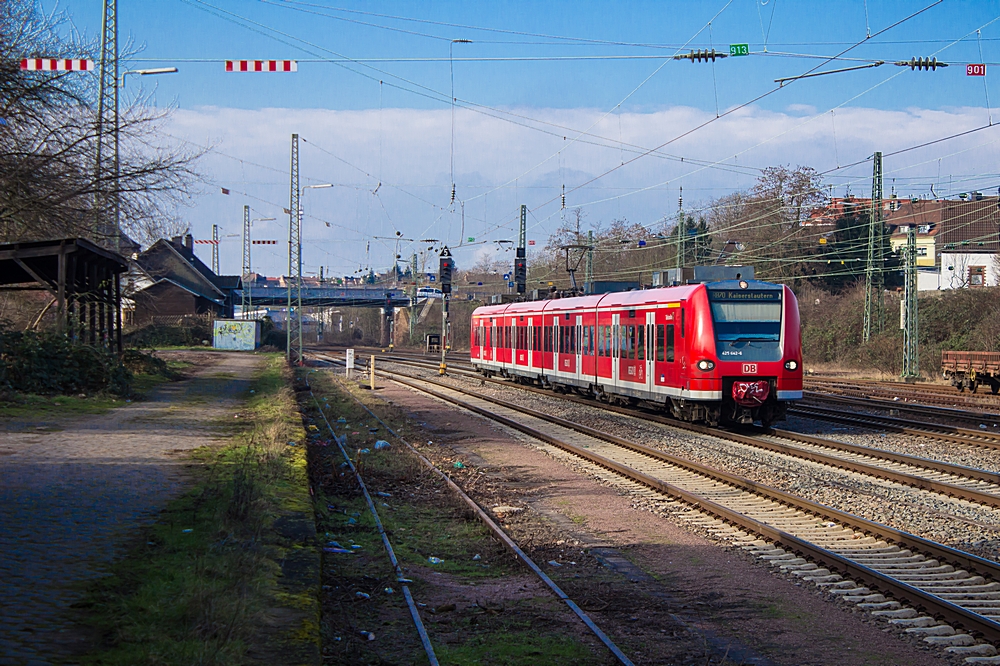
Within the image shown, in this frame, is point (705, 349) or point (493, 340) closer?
point (705, 349)

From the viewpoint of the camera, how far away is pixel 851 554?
345 inches

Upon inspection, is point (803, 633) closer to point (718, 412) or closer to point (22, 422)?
point (718, 412)

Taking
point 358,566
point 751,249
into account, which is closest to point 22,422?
point 358,566

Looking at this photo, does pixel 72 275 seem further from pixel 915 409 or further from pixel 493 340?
pixel 915 409

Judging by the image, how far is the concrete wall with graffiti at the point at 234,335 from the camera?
58531 millimetres

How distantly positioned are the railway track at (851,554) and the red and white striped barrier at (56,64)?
12.5 meters

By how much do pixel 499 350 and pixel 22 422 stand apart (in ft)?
76.2

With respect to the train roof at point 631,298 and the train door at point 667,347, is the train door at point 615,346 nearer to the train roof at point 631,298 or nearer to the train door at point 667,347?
the train roof at point 631,298

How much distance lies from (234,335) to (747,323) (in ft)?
153

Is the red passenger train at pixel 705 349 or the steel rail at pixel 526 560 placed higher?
the red passenger train at pixel 705 349

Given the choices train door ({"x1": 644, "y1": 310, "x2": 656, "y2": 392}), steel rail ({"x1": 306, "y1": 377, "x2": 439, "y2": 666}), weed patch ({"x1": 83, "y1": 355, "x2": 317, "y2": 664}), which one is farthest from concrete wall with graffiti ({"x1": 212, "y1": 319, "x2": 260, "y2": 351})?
weed patch ({"x1": 83, "y1": 355, "x2": 317, "y2": 664})

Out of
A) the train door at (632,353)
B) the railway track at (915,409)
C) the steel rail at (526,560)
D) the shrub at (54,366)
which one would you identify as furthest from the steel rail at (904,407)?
the shrub at (54,366)

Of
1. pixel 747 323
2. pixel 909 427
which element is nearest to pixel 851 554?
pixel 747 323

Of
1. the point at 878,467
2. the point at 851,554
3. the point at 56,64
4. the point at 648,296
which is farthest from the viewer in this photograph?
the point at 648,296
